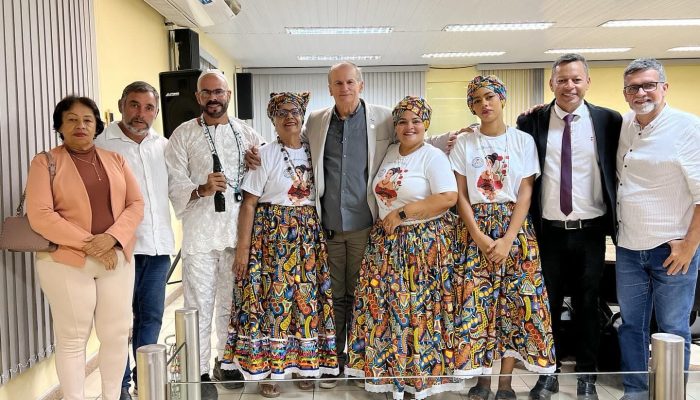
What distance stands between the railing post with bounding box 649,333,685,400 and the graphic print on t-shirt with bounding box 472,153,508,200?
3.53ft

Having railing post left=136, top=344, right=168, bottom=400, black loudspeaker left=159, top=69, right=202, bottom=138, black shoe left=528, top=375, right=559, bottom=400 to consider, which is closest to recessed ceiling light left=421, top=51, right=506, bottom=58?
black loudspeaker left=159, top=69, right=202, bottom=138

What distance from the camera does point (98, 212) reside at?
7.83 ft

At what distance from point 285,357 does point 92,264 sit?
3.36 feet

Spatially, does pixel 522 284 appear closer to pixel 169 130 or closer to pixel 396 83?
pixel 169 130

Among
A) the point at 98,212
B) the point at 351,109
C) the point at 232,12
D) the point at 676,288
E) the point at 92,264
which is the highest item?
the point at 232,12

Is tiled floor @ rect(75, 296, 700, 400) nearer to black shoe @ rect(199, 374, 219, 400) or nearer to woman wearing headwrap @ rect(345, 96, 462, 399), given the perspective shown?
black shoe @ rect(199, 374, 219, 400)

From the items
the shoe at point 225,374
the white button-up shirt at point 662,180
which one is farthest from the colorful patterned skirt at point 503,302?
the shoe at point 225,374

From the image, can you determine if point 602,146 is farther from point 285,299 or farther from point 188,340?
point 188,340

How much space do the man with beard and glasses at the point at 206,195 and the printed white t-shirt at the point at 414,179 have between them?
2.45ft

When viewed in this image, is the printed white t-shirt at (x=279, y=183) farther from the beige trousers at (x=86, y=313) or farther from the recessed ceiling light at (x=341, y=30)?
the recessed ceiling light at (x=341, y=30)

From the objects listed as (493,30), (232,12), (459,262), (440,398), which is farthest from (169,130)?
(493,30)

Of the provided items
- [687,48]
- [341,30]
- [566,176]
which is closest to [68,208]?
[566,176]

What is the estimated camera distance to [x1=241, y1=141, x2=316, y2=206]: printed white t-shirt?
8.98ft

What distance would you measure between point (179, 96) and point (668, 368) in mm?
3995
